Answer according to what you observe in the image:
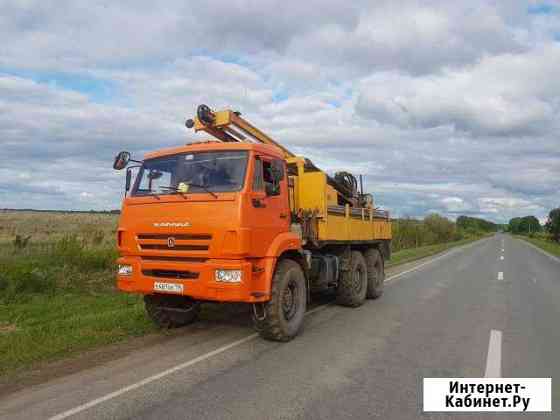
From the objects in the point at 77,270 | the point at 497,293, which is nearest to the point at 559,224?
the point at 497,293

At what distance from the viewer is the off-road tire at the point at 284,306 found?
264 inches

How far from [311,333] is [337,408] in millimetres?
3155

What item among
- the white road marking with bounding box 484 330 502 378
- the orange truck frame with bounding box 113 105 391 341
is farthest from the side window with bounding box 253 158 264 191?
the white road marking with bounding box 484 330 502 378

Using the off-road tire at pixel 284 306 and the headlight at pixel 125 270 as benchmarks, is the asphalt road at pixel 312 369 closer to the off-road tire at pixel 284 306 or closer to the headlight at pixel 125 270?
the off-road tire at pixel 284 306

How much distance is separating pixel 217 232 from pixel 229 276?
0.59 m

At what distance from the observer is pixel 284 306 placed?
716 cm

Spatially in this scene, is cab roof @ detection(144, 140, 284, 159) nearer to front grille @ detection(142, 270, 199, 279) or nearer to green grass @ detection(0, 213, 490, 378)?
front grille @ detection(142, 270, 199, 279)

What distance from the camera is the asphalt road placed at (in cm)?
439

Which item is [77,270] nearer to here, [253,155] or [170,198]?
[170,198]

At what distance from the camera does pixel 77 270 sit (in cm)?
1195

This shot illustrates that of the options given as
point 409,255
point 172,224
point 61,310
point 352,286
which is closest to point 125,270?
point 172,224

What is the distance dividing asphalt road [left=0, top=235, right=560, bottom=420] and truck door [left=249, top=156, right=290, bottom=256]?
1.55 meters

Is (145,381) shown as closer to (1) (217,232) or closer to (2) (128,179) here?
(1) (217,232)

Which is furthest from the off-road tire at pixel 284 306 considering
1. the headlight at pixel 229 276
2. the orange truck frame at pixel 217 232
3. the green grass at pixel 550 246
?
the green grass at pixel 550 246
